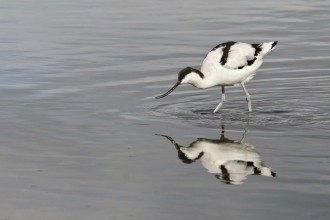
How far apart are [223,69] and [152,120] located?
135cm

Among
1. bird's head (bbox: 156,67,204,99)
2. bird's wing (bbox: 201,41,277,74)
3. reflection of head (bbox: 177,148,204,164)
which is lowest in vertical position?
reflection of head (bbox: 177,148,204,164)

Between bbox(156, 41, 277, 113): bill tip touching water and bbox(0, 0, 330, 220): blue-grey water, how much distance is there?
424mm

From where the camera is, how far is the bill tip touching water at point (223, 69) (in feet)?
35.4

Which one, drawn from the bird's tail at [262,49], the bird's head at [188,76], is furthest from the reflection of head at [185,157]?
the bird's tail at [262,49]

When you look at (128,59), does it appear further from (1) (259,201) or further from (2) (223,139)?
(1) (259,201)

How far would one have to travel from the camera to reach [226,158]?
8352mm

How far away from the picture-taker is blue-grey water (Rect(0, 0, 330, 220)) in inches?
270

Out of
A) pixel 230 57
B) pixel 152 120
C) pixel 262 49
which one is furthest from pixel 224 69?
pixel 152 120

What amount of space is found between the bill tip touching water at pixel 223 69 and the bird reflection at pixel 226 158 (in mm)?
1480

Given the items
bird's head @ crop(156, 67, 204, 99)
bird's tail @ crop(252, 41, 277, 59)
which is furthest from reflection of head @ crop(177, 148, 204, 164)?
bird's tail @ crop(252, 41, 277, 59)

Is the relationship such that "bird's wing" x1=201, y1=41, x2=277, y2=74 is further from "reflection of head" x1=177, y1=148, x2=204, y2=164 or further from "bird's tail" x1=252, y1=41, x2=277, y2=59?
"reflection of head" x1=177, y1=148, x2=204, y2=164

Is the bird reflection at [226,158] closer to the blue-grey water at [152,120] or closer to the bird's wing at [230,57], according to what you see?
the blue-grey water at [152,120]

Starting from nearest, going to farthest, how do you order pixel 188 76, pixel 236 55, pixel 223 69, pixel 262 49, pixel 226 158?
pixel 226 158 → pixel 188 76 → pixel 223 69 → pixel 236 55 → pixel 262 49

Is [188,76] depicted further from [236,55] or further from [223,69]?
[236,55]
